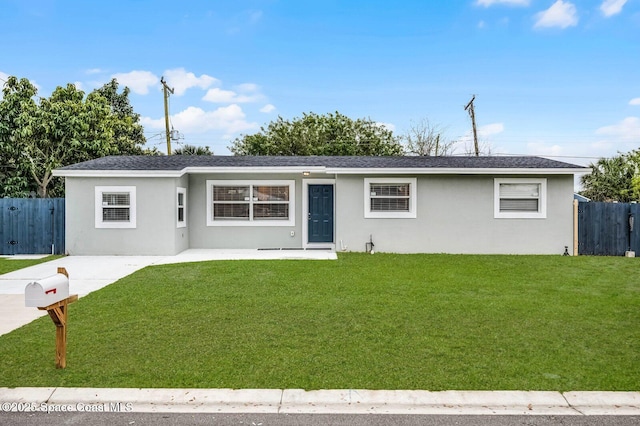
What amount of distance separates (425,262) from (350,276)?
2894mm

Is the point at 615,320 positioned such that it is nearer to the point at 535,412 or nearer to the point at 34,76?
the point at 535,412

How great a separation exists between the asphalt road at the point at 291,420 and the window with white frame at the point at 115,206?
9891mm

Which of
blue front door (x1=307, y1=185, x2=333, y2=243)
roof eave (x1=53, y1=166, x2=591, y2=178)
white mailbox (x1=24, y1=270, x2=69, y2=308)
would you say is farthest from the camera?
blue front door (x1=307, y1=185, x2=333, y2=243)

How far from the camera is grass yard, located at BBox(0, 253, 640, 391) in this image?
13.4 ft

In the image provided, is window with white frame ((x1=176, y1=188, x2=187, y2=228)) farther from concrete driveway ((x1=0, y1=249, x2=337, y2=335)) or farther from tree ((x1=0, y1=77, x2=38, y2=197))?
tree ((x1=0, y1=77, x2=38, y2=197))

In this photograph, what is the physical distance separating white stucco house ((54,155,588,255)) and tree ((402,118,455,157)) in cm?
1915

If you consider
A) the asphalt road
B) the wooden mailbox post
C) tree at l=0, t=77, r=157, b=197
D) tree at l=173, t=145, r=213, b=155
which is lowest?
the asphalt road

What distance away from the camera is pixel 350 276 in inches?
364

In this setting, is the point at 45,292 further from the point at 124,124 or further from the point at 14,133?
the point at 124,124

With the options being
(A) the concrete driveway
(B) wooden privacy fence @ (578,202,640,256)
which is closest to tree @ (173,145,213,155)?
(A) the concrete driveway

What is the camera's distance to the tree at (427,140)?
3328 centimetres

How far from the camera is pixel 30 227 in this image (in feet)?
44.0

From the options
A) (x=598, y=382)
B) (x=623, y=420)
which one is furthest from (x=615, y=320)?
(x=623, y=420)

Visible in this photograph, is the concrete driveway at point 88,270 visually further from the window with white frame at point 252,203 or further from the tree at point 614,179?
the tree at point 614,179
